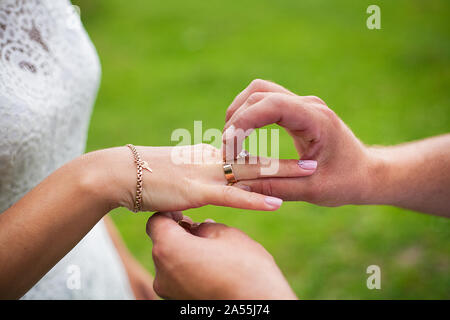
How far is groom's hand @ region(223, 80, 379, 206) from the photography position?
1.41 metres

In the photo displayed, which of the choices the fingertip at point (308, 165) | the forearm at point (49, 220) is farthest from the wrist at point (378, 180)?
the forearm at point (49, 220)

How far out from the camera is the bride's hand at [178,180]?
1.46m

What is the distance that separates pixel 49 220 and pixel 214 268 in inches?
22.3

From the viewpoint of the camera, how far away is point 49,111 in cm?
164

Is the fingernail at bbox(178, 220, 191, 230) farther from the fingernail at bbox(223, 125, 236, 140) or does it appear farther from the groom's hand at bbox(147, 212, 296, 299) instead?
the fingernail at bbox(223, 125, 236, 140)

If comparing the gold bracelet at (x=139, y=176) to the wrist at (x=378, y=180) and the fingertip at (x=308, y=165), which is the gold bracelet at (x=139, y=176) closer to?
the fingertip at (x=308, y=165)

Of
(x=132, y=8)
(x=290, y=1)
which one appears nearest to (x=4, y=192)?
(x=290, y=1)

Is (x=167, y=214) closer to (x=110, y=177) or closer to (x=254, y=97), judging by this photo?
(x=110, y=177)

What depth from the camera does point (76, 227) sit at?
142 cm

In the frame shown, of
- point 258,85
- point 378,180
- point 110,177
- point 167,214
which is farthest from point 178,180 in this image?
point 378,180

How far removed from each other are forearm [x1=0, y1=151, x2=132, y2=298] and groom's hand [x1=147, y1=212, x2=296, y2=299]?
0.78 feet

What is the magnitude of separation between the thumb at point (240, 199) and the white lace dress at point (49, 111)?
0.64 meters

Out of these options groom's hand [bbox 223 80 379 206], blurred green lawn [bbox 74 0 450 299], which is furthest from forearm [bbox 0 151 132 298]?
blurred green lawn [bbox 74 0 450 299]

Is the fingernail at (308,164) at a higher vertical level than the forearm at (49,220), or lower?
higher
